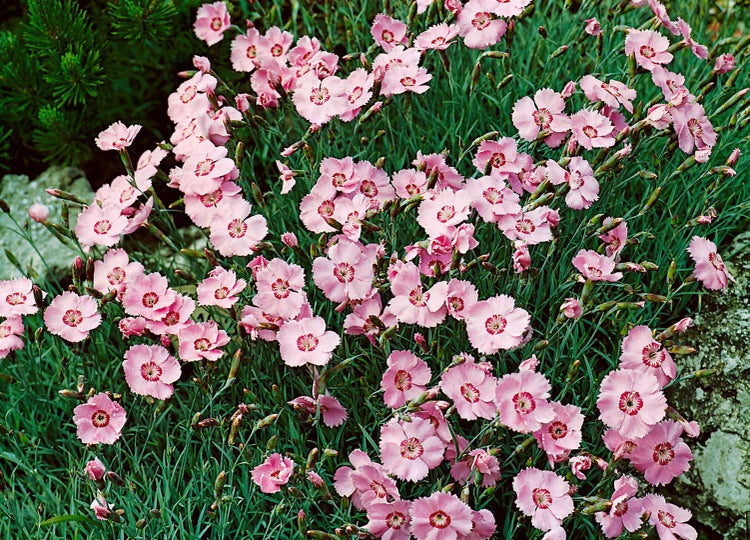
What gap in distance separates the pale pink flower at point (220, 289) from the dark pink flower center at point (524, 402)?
774 millimetres

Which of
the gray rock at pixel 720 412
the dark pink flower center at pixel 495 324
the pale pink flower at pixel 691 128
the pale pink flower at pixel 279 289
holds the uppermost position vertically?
the pale pink flower at pixel 691 128

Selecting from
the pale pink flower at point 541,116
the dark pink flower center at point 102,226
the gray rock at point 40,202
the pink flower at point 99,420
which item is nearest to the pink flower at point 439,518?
the pink flower at point 99,420

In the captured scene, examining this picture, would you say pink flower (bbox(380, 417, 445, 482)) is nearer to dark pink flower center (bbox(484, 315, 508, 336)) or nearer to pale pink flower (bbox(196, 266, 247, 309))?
dark pink flower center (bbox(484, 315, 508, 336))

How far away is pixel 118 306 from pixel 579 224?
144 cm

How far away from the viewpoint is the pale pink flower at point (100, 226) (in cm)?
A: 237

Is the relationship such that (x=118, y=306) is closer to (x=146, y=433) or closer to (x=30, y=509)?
(x=146, y=433)

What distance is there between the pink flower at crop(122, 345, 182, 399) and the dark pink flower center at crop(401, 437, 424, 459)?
25.1 inches

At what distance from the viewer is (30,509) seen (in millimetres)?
2191

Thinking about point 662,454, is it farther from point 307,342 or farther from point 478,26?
point 478,26

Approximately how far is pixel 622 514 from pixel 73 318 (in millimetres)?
1529

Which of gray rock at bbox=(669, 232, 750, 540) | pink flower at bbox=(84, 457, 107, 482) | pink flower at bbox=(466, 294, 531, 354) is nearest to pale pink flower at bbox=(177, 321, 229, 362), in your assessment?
pink flower at bbox=(84, 457, 107, 482)

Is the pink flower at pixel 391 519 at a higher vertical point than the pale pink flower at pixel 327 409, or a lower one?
lower

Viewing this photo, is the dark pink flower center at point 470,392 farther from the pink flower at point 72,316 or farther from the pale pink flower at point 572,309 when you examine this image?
the pink flower at point 72,316

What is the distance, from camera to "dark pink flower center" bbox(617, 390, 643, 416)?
204 centimetres
